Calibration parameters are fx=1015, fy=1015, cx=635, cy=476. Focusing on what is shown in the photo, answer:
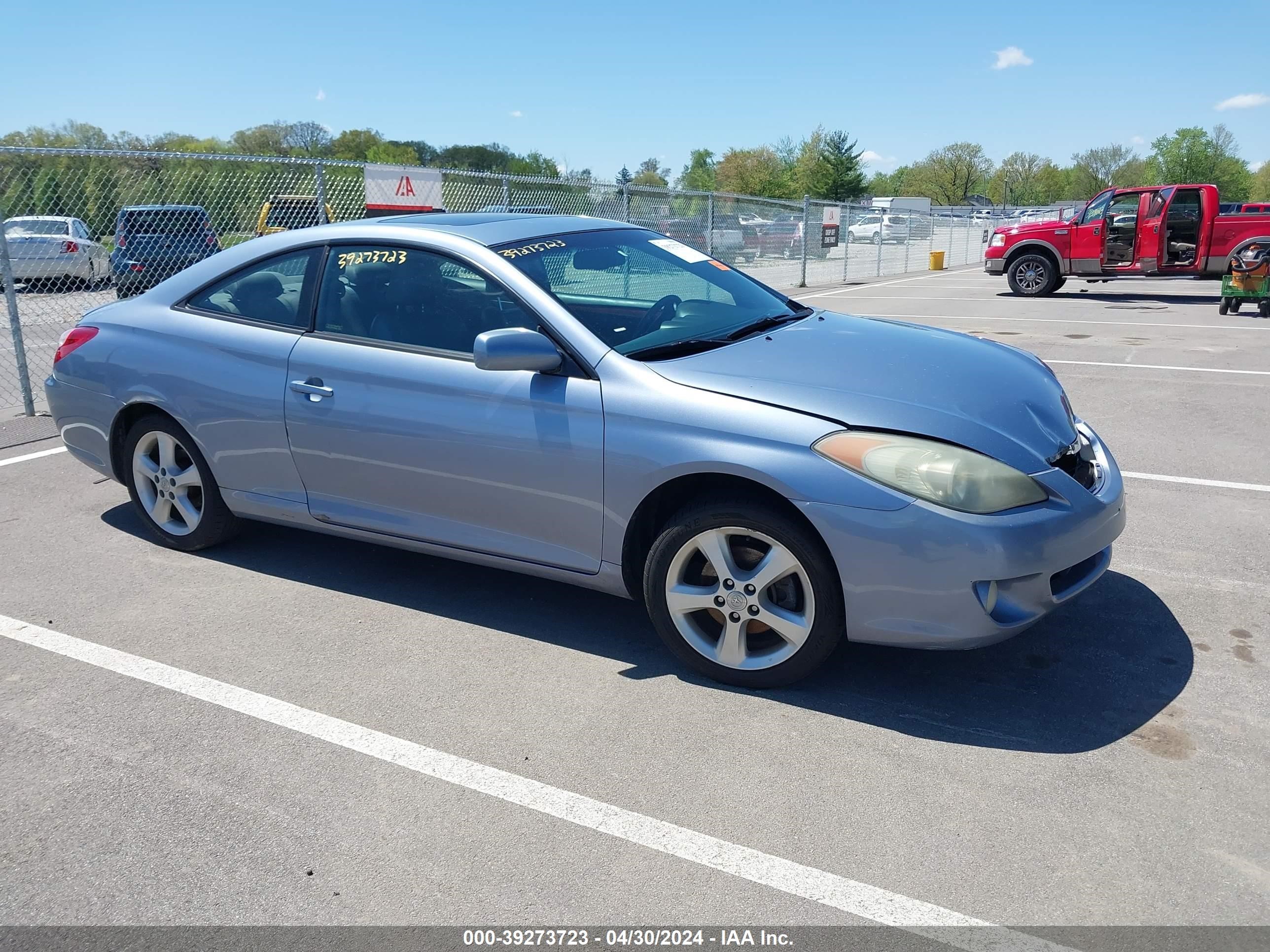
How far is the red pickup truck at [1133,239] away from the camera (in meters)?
17.0

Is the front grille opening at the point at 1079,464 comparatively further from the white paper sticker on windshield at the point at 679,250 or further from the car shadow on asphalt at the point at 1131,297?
the car shadow on asphalt at the point at 1131,297

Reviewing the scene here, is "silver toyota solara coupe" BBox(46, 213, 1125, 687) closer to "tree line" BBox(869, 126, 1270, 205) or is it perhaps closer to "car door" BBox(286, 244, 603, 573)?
"car door" BBox(286, 244, 603, 573)

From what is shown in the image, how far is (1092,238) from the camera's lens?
17.8 meters

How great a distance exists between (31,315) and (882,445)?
11.8 metres

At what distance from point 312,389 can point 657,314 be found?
1442mm

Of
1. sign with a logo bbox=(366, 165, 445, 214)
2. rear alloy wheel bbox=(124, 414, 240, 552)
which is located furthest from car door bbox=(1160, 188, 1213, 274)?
rear alloy wheel bbox=(124, 414, 240, 552)

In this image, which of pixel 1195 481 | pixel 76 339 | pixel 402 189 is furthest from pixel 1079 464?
pixel 402 189

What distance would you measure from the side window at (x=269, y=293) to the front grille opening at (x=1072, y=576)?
121 inches

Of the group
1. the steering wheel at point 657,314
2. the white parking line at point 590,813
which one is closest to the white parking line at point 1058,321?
the steering wheel at point 657,314

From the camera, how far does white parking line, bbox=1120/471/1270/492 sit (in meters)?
5.67

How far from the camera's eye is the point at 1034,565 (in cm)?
313

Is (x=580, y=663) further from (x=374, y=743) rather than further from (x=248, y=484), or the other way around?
(x=248, y=484)

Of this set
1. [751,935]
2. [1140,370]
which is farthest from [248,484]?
[1140,370]

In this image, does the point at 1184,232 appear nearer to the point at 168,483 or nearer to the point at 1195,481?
the point at 1195,481
